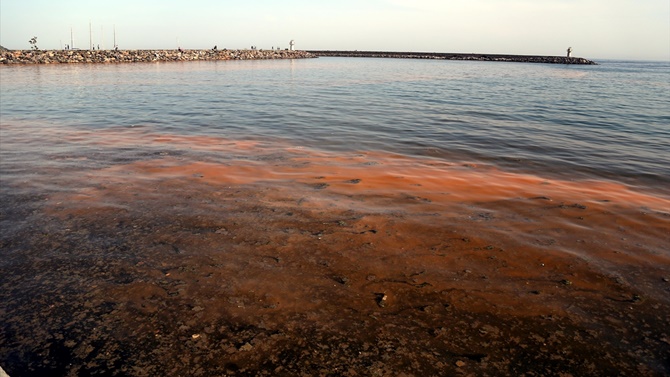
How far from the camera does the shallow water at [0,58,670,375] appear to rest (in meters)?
2.89

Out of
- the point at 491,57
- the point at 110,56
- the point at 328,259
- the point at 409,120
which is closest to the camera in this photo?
the point at 328,259

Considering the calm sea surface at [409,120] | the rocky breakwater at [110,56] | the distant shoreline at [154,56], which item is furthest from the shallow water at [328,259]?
the distant shoreline at [154,56]

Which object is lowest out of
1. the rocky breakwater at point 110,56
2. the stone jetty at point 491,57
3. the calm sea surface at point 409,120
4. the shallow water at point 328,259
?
the shallow water at point 328,259

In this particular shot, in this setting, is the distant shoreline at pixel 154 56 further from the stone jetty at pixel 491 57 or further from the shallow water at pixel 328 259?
the shallow water at pixel 328 259

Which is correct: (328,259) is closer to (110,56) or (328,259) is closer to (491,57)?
(110,56)

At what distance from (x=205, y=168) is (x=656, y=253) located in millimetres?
6746

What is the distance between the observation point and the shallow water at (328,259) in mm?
2889

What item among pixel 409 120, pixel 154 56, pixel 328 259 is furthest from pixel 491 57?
pixel 328 259

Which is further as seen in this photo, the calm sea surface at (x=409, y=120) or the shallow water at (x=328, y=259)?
the calm sea surface at (x=409, y=120)

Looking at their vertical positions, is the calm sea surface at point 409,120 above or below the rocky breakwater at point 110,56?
below

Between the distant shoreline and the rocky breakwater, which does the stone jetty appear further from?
the rocky breakwater

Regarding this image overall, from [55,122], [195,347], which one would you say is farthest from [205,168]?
[55,122]

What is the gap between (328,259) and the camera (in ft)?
13.5

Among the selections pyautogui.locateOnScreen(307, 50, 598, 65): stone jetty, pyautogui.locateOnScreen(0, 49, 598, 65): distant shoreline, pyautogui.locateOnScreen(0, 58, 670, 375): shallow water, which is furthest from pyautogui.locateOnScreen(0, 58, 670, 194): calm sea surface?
pyautogui.locateOnScreen(307, 50, 598, 65): stone jetty
